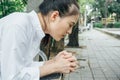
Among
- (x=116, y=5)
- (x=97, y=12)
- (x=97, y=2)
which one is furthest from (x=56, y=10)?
(x=97, y=12)

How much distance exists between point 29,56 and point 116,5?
61102 mm

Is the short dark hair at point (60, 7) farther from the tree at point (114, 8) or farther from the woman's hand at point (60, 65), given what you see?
the tree at point (114, 8)

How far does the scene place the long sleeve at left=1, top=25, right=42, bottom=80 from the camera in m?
1.98

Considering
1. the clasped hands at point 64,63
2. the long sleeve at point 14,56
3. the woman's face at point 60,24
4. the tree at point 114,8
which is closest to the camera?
the long sleeve at point 14,56

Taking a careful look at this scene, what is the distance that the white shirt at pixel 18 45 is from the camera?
1983 millimetres

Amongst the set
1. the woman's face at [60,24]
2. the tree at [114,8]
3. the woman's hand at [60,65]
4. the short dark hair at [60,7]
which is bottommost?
the tree at [114,8]

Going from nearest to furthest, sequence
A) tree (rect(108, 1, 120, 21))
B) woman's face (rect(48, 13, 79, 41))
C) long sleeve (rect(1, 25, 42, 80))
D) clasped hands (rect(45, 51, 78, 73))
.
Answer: long sleeve (rect(1, 25, 42, 80)) → clasped hands (rect(45, 51, 78, 73)) → woman's face (rect(48, 13, 79, 41)) → tree (rect(108, 1, 120, 21))

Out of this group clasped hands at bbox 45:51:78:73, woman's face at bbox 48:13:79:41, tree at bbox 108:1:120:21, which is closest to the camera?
clasped hands at bbox 45:51:78:73

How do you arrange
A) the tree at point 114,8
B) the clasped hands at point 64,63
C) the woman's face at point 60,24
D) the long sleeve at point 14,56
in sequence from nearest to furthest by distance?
the long sleeve at point 14,56 → the clasped hands at point 64,63 → the woman's face at point 60,24 → the tree at point 114,8

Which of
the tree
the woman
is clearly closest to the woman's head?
the woman

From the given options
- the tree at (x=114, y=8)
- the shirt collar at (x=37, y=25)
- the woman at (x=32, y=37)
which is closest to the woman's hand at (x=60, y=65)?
the woman at (x=32, y=37)

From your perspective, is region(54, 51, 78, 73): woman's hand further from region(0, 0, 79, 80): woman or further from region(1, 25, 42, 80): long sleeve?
region(1, 25, 42, 80): long sleeve

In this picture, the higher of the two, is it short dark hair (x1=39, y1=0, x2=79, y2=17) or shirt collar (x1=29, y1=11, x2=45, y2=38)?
short dark hair (x1=39, y1=0, x2=79, y2=17)

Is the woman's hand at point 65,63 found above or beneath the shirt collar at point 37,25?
beneath
